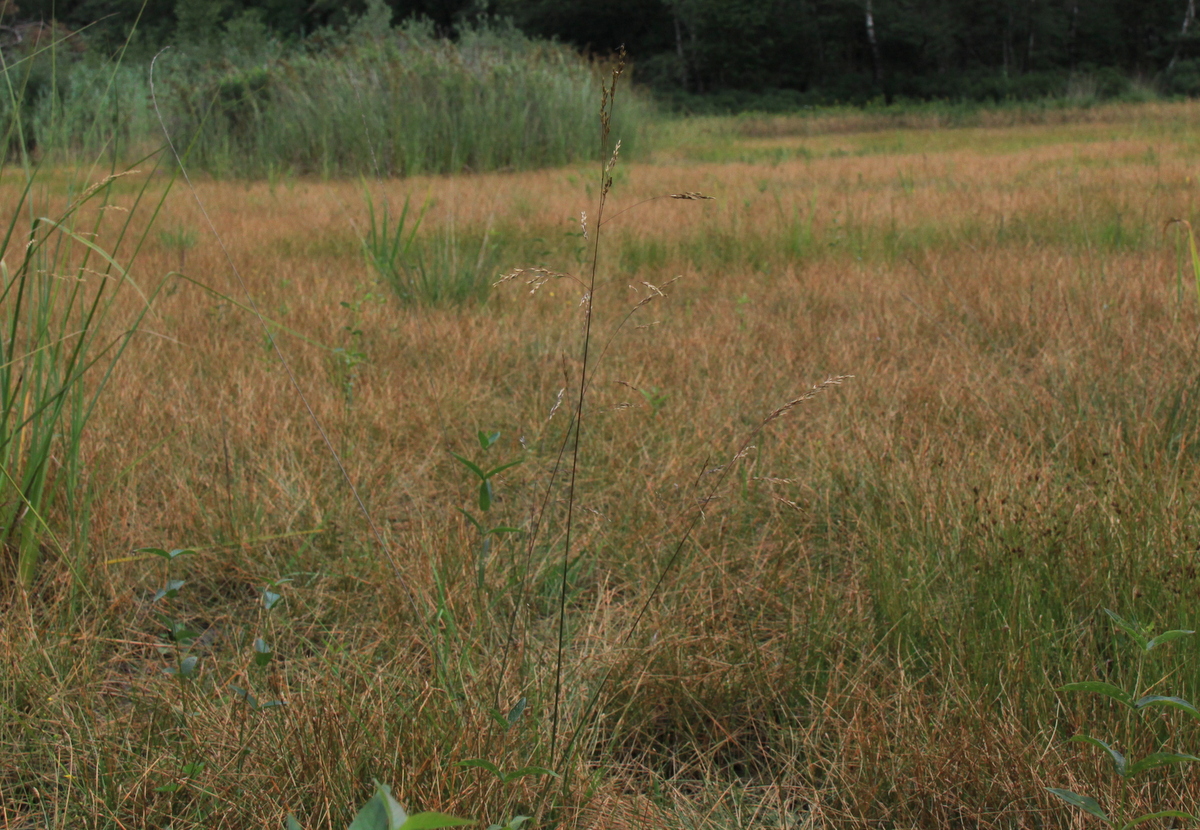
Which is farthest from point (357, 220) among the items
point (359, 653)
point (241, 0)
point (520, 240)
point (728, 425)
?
point (241, 0)

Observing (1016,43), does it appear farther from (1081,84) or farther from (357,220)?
(357,220)

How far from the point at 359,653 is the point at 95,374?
64.1 inches

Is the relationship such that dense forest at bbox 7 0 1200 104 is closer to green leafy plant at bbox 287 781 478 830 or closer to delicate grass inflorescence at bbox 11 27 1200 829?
delicate grass inflorescence at bbox 11 27 1200 829

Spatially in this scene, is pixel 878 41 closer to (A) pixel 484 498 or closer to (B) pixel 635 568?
(B) pixel 635 568

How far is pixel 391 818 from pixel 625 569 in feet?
3.47

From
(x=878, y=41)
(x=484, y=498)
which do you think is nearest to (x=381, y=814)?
(x=484, y=498)

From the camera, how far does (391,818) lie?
0.47 meters

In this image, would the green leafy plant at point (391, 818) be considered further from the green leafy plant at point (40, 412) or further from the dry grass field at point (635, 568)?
the green leafy plant at point (40, 412)

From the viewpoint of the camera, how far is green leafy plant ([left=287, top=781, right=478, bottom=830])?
459 millimetres

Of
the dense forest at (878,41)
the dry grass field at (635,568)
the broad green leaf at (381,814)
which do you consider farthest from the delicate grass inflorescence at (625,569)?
the dense forest at (878,41)

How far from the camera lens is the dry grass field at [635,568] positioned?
3.10ft

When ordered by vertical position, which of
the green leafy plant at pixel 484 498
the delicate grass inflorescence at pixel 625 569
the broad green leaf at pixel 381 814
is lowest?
the delicate grass inflorescence at pixel 625 569

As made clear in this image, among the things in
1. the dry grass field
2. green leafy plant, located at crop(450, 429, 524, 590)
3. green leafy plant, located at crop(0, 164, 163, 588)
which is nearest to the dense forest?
the dry grass field

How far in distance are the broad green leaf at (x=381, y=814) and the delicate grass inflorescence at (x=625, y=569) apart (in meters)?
0.37
